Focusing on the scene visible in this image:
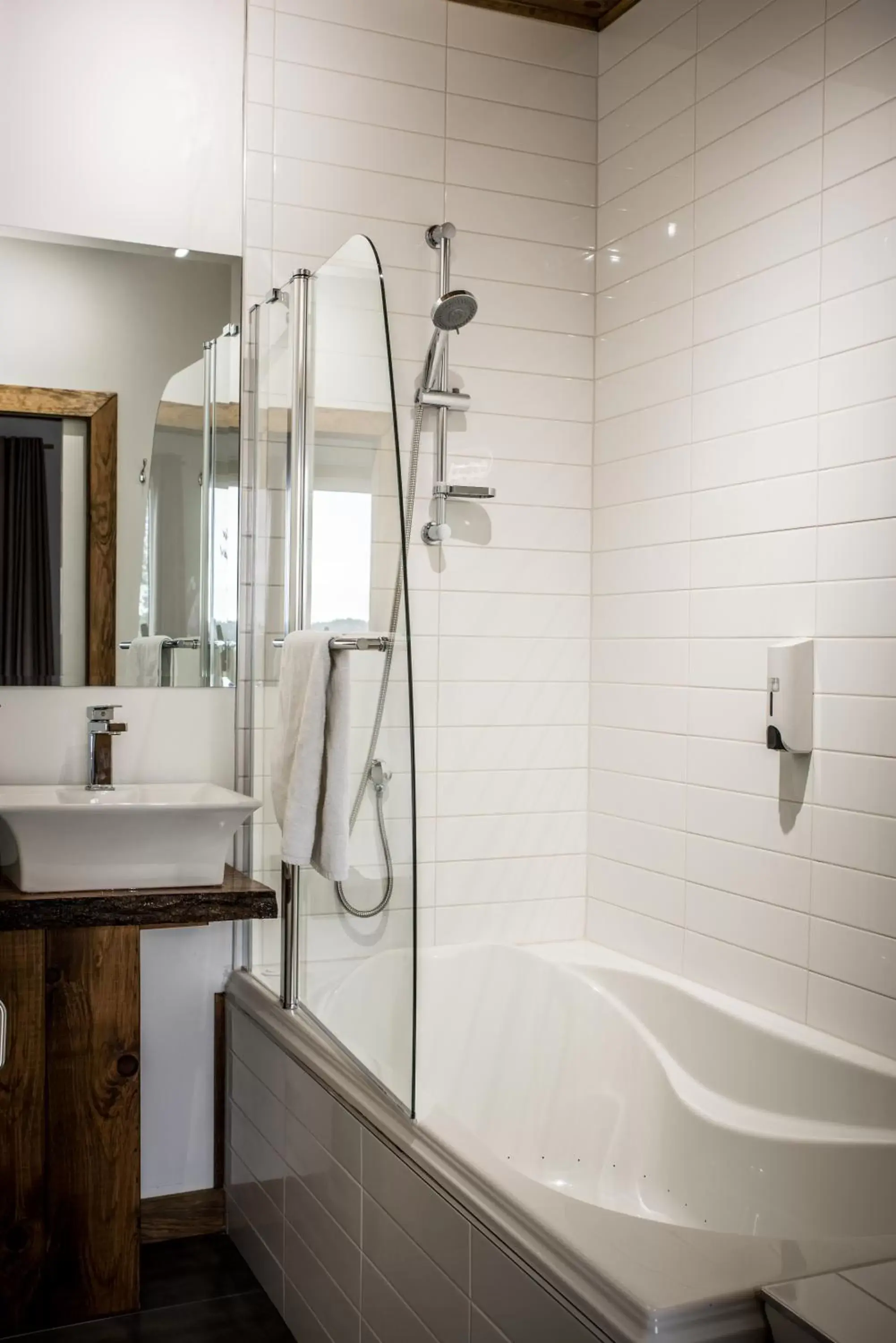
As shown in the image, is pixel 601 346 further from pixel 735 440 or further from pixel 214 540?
pixel 214 540

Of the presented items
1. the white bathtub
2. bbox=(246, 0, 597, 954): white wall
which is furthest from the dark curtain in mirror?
the white bathtub

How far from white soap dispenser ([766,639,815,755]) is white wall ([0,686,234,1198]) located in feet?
4.21

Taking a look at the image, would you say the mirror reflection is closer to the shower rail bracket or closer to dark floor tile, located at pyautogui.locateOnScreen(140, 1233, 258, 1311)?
the shower rail bracket

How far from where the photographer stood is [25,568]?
264cm

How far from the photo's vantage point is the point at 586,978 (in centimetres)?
278

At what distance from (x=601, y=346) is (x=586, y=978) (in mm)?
1607

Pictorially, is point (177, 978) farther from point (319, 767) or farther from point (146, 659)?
point (319, 767)

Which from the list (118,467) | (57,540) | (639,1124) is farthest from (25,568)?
(639,1124)

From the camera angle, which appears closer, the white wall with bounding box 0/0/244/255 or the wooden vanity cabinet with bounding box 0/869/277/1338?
the wooden vanity cabinet with bounding box 0/869/277/1338

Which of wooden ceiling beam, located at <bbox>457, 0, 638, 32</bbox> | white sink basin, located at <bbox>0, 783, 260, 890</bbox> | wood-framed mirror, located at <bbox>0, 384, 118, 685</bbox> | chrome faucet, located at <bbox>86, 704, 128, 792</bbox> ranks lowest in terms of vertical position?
white sink basin, located at <bbox>0, 783, 260, 890</bbox>

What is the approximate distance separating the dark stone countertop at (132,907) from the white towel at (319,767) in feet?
0.85

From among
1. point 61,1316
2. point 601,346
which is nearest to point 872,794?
point 601,346

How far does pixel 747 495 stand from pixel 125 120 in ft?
5.44

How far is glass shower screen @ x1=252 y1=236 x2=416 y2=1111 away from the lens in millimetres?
1746
